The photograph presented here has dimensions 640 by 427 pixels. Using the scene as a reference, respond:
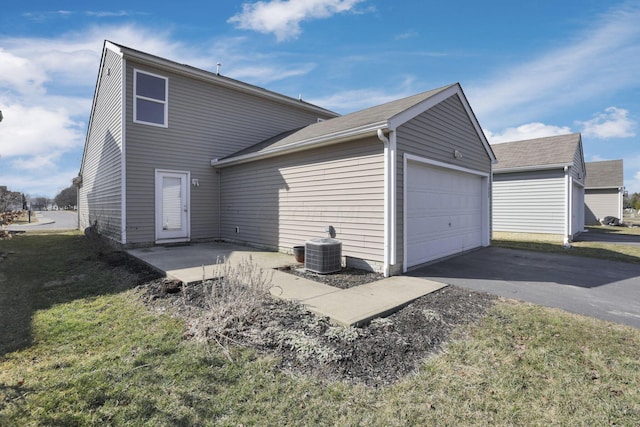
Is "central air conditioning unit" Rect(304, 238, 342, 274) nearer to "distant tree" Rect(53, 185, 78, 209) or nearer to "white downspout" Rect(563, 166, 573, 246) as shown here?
"white downspout" Rect(563, 166, 573, 246)

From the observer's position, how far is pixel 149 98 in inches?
363

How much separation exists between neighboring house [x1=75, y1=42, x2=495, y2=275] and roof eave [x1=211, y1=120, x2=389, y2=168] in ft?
0.12

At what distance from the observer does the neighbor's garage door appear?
6602 millimetres

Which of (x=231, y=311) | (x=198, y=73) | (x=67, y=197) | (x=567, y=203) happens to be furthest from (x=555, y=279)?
(x=67, y=197)

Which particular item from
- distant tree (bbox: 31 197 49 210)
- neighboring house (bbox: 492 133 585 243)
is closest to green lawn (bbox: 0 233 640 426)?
neighboring house (bbox: 492 133 585 243)

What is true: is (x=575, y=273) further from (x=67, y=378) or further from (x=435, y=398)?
(x=67, y=378)

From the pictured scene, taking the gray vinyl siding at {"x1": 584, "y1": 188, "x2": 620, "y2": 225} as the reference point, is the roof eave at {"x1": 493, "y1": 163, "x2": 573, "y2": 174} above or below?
above

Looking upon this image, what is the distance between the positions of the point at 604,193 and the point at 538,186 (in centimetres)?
1548

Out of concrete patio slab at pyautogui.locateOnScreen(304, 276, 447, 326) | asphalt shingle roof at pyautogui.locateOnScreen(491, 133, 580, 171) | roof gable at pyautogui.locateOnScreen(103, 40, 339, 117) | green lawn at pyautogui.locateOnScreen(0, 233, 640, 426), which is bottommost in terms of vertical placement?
green lawn at pyautogui.locateOnScreen(0, 233, 640, 426)

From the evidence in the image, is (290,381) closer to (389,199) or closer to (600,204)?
(389,199)

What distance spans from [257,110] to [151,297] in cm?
899

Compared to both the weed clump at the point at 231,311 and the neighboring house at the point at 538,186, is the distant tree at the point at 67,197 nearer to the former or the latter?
the weed clump at the point at 231,311

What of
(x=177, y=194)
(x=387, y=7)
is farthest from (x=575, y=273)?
(x=177, y=194)

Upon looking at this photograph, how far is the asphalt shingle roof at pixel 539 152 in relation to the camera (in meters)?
12.8
